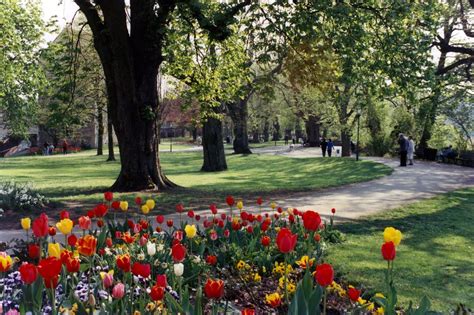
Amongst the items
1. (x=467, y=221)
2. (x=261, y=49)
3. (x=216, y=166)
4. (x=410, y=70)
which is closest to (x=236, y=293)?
(x=467, y=221)

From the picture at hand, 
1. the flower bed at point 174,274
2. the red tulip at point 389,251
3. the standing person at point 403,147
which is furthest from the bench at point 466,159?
the red tulip at point 389,251

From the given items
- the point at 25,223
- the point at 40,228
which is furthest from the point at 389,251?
the point at 25,223

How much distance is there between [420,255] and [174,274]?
492 cm

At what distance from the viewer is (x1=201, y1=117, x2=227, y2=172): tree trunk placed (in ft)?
80.3

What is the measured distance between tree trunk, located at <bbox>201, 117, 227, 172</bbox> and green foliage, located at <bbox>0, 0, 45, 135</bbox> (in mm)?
10658

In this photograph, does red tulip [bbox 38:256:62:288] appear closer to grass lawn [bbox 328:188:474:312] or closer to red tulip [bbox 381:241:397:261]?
red tulip [bbox 381:241:397:261]

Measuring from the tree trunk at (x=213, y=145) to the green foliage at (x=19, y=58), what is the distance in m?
10.7

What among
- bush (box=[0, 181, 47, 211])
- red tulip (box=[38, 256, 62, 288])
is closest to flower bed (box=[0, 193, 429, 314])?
red tulip (box=[38, 256, 62, 288])

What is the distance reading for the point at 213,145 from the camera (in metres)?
25.5

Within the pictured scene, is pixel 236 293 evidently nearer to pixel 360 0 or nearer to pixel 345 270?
pixel 345 270

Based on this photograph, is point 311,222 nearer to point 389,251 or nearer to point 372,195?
point 389,251

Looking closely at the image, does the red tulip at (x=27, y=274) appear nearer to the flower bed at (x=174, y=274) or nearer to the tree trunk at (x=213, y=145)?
the flower bed at (x=174, y=274)

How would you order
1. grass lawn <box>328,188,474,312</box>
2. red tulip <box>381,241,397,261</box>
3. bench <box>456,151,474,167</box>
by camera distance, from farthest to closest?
1. bench <box>456,151,474,167</box>
2. grass lawn <box>328,188,474,312</box>
3. red tulip <box>381,241,397,261</box>

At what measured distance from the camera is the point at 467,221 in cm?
1123
